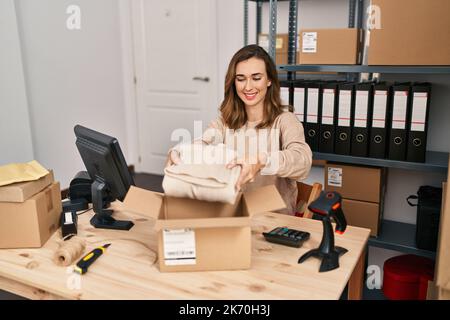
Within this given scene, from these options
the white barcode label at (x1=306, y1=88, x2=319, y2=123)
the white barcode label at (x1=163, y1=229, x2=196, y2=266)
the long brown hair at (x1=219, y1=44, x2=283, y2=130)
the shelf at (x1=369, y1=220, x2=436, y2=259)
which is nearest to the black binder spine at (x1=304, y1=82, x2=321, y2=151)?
the white barcode label at (x1=306, y1=88, x2=319, y2=123)

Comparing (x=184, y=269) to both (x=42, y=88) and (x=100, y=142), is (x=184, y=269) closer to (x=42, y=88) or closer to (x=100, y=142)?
(x=100, y=142)

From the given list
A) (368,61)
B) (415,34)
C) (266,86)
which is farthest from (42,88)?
(415,34)

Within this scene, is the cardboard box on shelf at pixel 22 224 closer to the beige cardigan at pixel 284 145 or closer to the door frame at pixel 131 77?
the beige cardigan at pixel 284 145

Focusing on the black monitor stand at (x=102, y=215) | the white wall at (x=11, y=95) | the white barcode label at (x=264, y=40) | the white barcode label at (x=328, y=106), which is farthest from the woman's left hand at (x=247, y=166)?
the white wall at (x=11, y=95)

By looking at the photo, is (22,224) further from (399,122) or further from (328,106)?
(399,122)

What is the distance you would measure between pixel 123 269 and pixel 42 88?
2756 millimetres

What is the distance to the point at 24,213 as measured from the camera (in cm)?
135

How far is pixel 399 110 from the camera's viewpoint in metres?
Answer: 2.09

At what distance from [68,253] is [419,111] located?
1.66 metres

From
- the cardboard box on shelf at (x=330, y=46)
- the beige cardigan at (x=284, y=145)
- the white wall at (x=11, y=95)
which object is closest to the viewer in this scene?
the beige cardigan at (x=284, y=145)

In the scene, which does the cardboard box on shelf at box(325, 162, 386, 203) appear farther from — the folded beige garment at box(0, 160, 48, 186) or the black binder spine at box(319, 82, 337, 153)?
the folded beige garment at box(0, 160, 48, 186)

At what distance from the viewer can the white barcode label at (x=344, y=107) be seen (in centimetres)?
220

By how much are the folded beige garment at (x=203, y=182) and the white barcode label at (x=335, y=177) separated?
122 cm

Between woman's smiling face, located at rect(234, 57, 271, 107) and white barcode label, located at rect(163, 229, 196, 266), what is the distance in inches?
35.0
